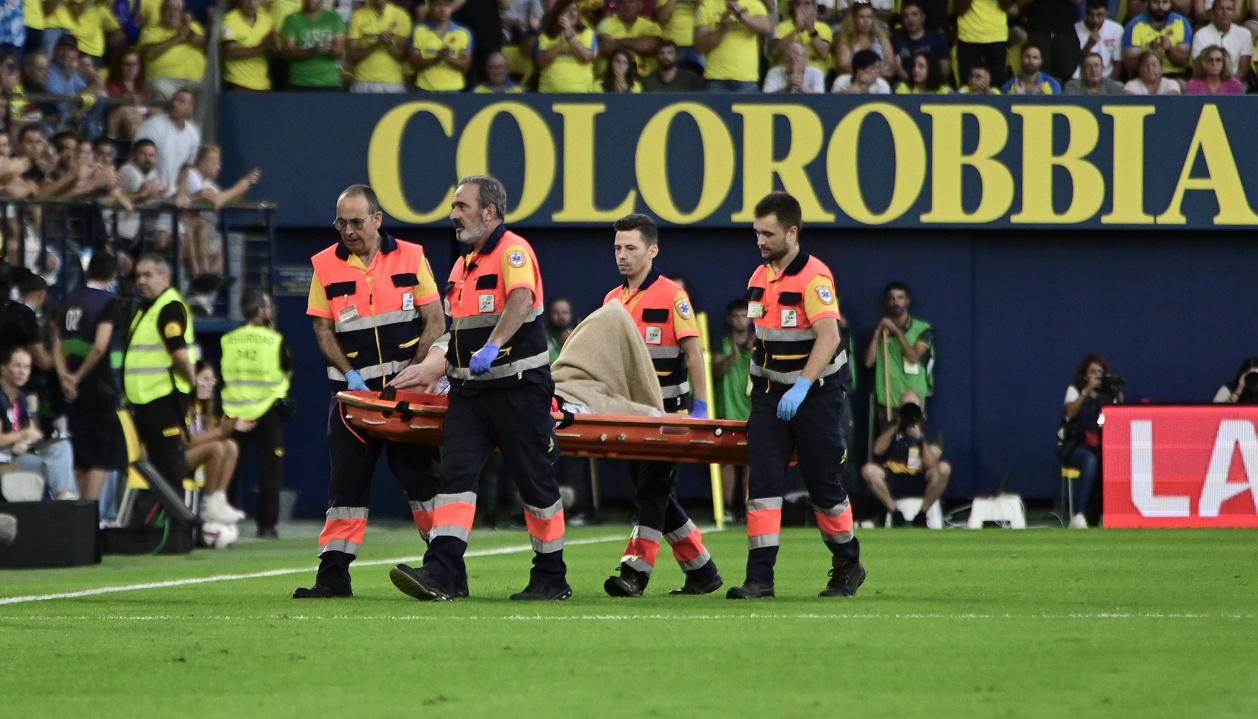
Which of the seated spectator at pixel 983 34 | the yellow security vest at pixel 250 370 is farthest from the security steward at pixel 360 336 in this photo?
the seated spectator at pixel 983 34

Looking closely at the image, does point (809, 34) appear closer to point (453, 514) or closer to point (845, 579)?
point (845, 579)

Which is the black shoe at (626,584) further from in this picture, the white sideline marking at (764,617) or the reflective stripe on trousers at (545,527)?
the white sideline marking at (764,617)

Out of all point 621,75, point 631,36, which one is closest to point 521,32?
point 631,36

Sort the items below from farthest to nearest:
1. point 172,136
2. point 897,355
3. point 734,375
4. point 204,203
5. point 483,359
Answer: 1. point 897,355
2. point 734,375
3. point 172,136
4. point 204,203
5. point 483,359

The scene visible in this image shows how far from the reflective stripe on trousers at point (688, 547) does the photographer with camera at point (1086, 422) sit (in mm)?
10326

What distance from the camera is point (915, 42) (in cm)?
2278

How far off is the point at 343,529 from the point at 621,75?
40.4 ft

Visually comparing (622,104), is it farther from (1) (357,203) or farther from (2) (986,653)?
(2) (986,653)

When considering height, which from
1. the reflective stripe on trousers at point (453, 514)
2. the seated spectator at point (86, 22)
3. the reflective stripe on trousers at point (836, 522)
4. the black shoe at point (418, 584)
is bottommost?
the black shoe at point (418, 584)

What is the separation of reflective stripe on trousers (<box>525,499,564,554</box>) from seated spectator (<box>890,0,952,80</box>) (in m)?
13.3

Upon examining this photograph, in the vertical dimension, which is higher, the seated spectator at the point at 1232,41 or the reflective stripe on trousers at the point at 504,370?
the seated spectator at the point at 1232,41

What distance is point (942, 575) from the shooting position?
12.8 metres

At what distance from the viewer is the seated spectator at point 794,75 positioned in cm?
2197

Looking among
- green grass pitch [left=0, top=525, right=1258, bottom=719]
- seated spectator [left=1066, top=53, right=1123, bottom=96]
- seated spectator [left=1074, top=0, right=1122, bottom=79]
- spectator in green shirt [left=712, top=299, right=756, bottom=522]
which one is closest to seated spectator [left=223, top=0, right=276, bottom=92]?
spectator in green shirt [left=712, top=299, right=756, bottom=522]
